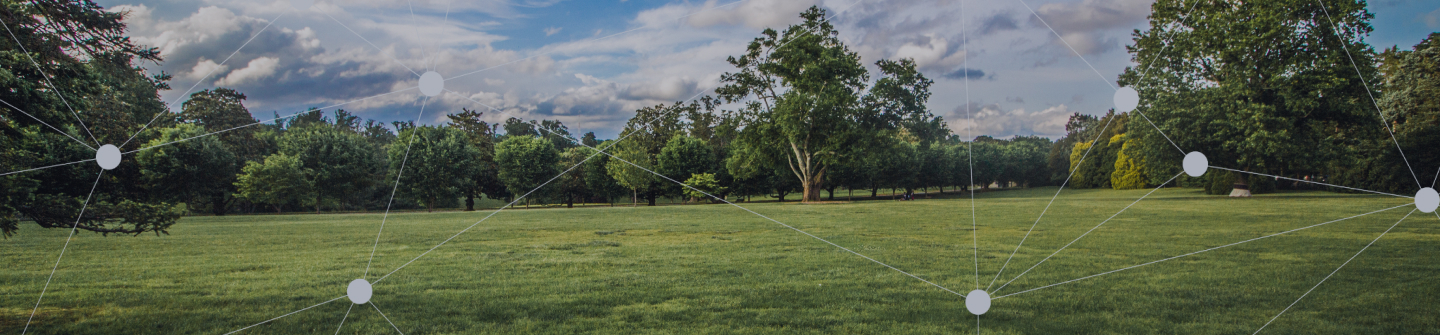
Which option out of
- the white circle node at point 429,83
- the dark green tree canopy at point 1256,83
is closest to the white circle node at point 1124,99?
the white circle node at point 429,83

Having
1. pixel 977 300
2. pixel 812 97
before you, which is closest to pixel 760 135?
pixel 812 97

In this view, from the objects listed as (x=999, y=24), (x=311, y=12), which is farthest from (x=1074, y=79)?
(x=311, y=12)

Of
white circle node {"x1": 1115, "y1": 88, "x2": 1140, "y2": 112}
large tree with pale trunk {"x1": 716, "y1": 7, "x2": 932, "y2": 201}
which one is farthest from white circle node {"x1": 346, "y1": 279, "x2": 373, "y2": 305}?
large tree with pale trunk {"x1": 716, "y1": 7, "x2": 932, "y2": 201}

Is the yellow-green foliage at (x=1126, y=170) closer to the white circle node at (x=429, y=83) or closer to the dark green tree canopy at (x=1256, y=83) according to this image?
the dark green tree canopy at (x=1256, y=83)

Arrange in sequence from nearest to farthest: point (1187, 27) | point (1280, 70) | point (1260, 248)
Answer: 1. point (1260, 248)
2. point (1280, 70)
3. point (1187, 27)

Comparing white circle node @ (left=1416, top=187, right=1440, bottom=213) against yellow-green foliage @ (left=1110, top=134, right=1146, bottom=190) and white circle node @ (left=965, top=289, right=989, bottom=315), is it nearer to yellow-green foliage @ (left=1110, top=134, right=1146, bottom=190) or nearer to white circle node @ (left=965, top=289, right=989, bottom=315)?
white circle node @ (left=965, top=289, right=989, bottom=315)

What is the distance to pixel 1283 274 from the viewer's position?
738 centimetres

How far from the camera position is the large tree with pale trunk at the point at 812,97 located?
29000 millimetres

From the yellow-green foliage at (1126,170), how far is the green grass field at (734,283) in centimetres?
627

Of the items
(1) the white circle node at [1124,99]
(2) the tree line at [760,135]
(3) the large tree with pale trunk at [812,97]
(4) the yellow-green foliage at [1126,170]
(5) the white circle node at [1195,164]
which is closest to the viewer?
(5) the white circle node at [1195,164]

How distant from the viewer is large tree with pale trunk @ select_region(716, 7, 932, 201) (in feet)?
95.1

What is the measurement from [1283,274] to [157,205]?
13700 millimetres

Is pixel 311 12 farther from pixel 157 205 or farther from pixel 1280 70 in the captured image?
pixel 1280 70

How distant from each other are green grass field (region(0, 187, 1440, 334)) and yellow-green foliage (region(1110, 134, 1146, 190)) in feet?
20.6
